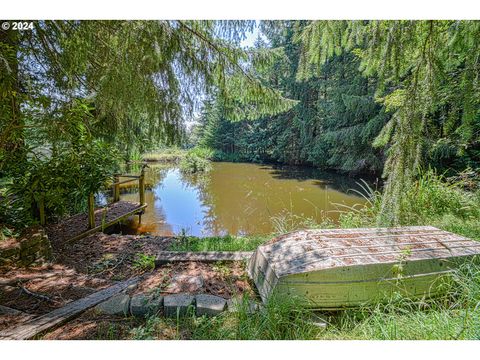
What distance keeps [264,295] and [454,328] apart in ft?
2.78

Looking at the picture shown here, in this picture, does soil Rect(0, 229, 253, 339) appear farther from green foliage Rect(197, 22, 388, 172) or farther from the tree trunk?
green foliage Rect(197, 22, 388, 172)

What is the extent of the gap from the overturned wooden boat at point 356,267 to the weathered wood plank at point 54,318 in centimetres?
99

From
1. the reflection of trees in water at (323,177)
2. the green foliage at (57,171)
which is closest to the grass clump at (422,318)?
the green foliage at (57,171)

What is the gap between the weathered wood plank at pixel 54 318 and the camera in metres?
1.16

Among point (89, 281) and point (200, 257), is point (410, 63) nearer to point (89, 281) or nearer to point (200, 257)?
point (200, 257)

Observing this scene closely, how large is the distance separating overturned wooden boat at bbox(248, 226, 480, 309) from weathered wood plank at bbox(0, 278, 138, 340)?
0.99 meters

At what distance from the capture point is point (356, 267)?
1.32 metres

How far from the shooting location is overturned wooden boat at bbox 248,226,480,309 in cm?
129

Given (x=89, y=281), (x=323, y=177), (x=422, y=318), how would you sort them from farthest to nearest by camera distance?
(x=323, y=177) < (x=89, y=281) < (x=422, y=318)

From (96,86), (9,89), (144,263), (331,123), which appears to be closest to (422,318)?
(144,263)

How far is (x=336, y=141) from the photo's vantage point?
7.97 m

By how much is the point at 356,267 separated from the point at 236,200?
5205 mm
